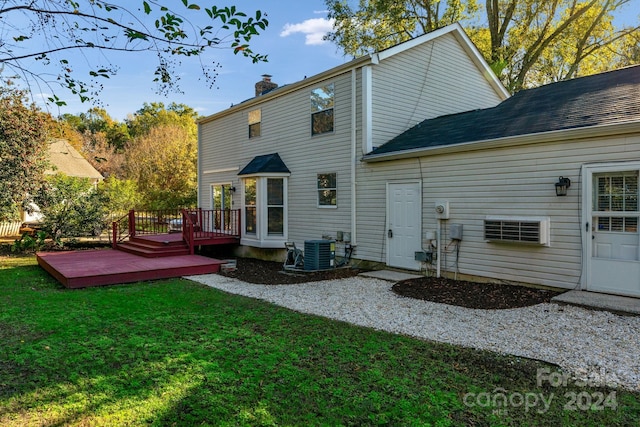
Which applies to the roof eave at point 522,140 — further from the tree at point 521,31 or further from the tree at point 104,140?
the tree at point 104,140

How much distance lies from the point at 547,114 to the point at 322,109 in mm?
5362

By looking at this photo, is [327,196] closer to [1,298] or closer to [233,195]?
[233,195]

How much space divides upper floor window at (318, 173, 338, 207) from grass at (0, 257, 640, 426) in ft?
16.8

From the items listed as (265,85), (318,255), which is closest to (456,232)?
(318,255)

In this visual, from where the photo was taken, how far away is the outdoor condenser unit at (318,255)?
923 cm

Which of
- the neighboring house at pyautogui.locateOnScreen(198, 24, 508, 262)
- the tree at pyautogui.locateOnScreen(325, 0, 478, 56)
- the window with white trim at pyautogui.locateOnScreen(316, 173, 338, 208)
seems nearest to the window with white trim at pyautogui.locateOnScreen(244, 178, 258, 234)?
the neighboring house at pyautogui.locateOnScreen(198, 24, 508, 262)

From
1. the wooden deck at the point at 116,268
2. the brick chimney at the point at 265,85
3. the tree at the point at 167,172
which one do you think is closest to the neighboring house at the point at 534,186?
the wooden deck at the point at 116,268

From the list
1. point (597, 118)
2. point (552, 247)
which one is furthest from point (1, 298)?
point (597, 118)

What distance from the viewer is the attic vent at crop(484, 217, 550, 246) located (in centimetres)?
640

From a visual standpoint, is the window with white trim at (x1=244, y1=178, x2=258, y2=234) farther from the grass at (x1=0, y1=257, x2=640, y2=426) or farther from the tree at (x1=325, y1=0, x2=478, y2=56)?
the tree at (x1=325, y1=0, x2=478, y2=56)

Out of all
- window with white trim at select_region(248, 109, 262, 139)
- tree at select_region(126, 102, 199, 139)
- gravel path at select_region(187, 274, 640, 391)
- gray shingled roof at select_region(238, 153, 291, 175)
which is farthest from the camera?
tree at select_region(126, 102, 199, 139)

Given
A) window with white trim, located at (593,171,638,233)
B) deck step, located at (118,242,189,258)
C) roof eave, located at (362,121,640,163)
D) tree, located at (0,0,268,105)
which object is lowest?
deck step, located at (118,242,189,258)

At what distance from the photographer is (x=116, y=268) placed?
8.64 m

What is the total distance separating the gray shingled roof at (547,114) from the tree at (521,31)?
35.1 ft
